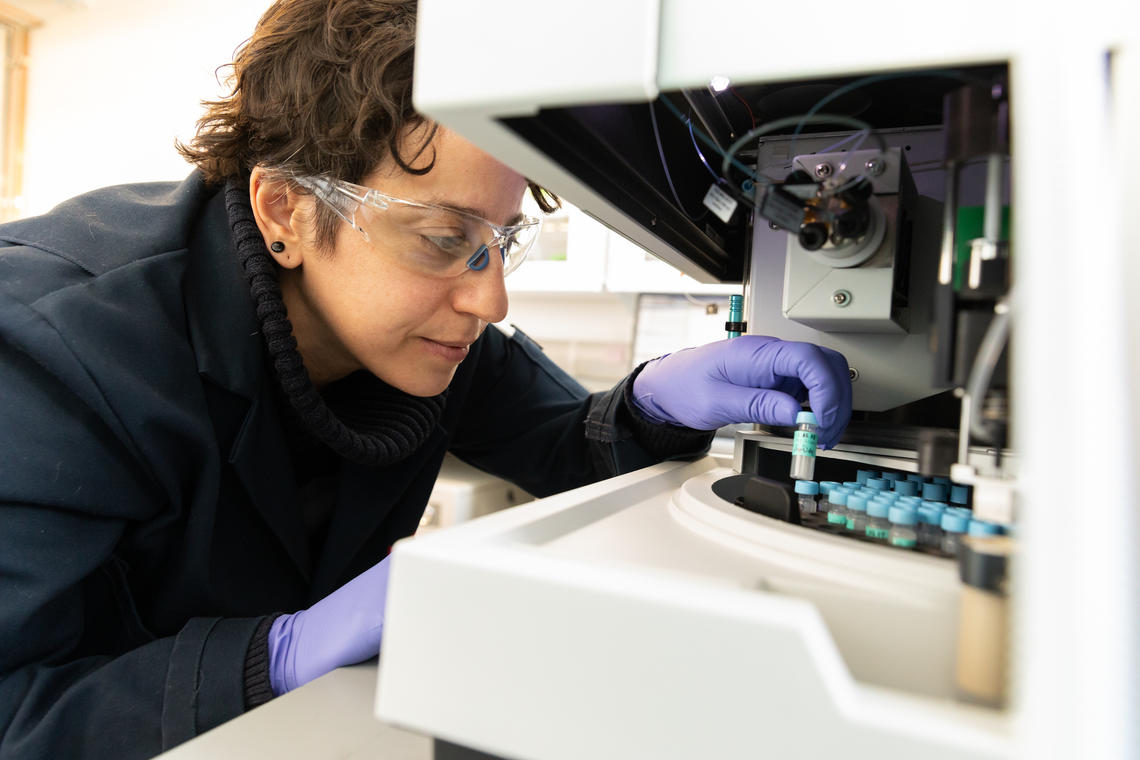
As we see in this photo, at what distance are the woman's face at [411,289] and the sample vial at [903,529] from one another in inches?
24.7

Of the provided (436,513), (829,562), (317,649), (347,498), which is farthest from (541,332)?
(829,562)

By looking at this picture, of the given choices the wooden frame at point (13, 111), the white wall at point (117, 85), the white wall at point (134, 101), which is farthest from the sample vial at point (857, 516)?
the wooden frame at point (13, 111)

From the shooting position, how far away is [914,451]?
0.79 meters

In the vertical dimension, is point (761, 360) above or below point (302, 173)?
below

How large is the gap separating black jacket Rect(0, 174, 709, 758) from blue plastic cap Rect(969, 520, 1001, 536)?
624mm

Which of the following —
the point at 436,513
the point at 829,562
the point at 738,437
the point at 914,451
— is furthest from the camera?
the point at 436,513

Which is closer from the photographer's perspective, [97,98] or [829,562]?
[829,562]

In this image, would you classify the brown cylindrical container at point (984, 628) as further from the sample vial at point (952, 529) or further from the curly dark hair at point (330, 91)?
the curly dark hair at point (330, 91)

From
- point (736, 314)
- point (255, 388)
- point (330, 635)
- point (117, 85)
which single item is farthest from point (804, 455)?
point (117, 85)

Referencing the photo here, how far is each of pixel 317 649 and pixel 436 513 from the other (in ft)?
5.17

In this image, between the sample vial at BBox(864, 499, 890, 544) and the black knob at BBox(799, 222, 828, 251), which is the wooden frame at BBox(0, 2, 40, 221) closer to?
the black knob at BBox(799, 222, 828, 251)

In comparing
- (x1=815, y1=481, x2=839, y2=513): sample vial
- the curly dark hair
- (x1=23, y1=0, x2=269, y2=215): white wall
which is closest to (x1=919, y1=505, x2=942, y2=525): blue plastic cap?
(x1=815, y1=481, x2=839, y2=513): sample vial

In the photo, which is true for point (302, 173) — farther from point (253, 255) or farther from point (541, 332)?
point (541, 332)

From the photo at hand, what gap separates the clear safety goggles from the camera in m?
0.93
